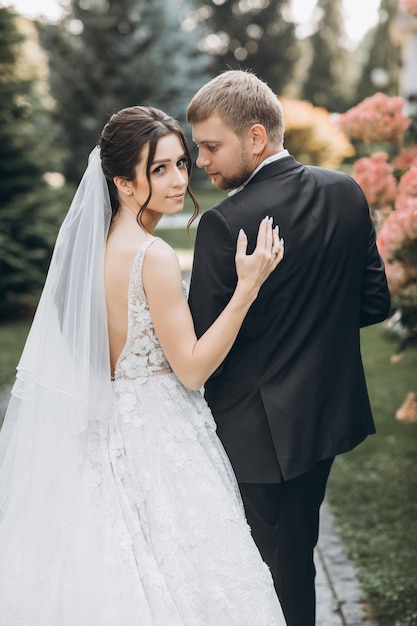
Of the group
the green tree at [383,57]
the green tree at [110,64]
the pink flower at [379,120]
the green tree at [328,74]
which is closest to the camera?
the pink flower at [379,120]

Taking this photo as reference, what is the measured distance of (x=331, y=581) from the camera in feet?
12.4

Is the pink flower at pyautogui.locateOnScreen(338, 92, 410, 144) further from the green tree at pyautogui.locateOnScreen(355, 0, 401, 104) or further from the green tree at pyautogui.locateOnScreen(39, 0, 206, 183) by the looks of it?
the green tree at pyautogui.locateOnScreen(355, 0, 401, 104)

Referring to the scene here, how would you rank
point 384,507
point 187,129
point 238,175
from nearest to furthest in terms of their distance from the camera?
point 238,175
point 384,507
point 187,129

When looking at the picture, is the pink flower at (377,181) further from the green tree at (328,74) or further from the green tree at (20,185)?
the green tree at (328,74)

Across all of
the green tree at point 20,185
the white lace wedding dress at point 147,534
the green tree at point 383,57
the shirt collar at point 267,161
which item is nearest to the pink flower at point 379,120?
the shirt collar at point 267,161

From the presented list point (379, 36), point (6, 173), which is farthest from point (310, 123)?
point (379, 36)

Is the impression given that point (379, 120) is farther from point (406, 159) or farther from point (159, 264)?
point (159, 264)

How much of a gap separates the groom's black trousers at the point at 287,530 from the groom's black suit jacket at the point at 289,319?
121 mm

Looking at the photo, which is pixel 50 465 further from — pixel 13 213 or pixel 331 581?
pixel 13 213

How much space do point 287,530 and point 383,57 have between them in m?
35.7

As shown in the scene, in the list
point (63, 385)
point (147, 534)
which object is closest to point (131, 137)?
point (63, 385)

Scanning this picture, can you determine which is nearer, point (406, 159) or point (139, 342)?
point (139, 342)

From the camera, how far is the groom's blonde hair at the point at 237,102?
2311 mm

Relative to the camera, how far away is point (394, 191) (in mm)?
4133
